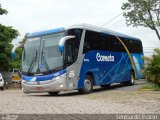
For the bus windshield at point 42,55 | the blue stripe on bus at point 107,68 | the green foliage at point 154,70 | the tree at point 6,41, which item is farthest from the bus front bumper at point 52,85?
the tree at point 6,41

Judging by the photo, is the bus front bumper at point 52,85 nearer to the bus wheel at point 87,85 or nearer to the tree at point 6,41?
the bus wheel at point 87,85

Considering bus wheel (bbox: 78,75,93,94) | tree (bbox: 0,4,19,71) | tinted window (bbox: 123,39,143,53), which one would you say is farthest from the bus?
tree (bbox: 0,4,19,71)

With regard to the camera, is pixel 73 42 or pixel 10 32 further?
pixel 10 32

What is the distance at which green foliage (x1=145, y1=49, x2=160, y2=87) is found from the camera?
67.2 feet

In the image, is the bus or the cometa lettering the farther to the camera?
the cometa lettering

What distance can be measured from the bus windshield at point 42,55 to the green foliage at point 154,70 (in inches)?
188

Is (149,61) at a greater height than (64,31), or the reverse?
(64,31)

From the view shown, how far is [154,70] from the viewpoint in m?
20.5

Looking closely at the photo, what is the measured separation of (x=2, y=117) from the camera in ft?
34.1

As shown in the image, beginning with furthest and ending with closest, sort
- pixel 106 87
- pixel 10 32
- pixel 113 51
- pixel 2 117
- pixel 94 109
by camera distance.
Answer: pixel 10 32 → pixel 106 87 → pixel 113 51 → pixel 94 109 → pixel 2 117

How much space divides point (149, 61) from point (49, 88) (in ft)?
18.2

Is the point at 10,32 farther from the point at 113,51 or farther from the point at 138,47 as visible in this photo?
the point at 113,51

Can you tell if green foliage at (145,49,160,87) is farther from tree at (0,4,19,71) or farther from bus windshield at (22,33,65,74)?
tree at (0,4,19,71)

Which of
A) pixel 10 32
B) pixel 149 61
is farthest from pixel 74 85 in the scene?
pixel 10 32
